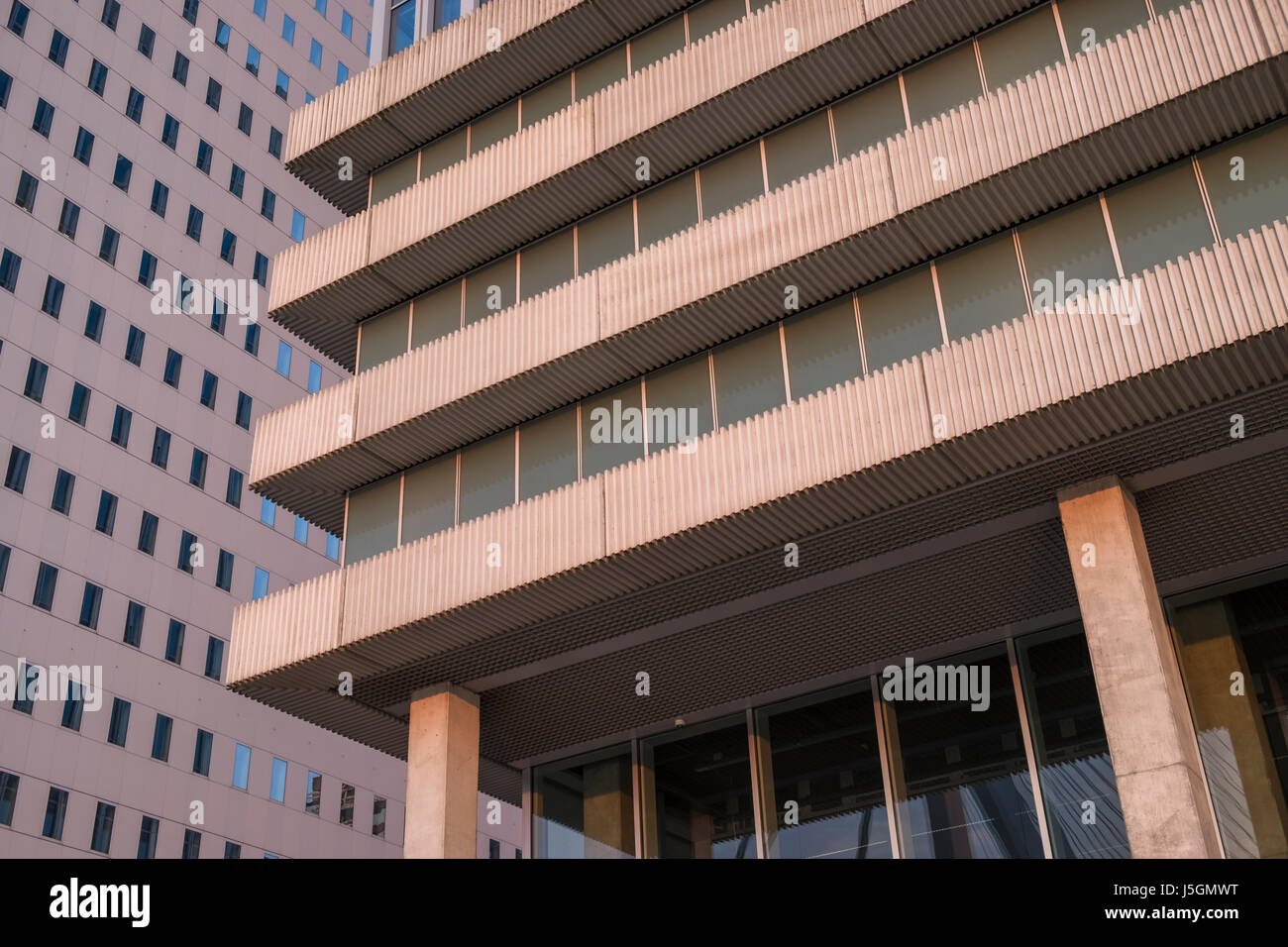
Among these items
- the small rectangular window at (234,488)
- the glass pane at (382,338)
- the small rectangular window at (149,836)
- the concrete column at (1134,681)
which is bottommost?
the concrete column at (1134,681)

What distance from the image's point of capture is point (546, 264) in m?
26.6

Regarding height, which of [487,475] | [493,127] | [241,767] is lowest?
[487,475]

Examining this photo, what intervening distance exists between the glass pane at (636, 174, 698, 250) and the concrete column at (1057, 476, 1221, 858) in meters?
9.19

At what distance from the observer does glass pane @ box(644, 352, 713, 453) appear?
22719 mm

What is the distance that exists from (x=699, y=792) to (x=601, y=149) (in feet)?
Answer: 39.1

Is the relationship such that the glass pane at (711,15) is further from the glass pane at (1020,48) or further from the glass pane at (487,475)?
the glass pane at (487,475)

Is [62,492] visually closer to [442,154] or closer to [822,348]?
[442,154]

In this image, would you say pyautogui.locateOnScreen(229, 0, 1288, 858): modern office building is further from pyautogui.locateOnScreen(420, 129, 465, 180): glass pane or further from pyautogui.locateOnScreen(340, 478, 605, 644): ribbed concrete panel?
pyautogui.locateOnScreen(420, 129, 465, 180): glass pane

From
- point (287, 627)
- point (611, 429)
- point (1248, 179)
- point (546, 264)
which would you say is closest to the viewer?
point (1248, 179)

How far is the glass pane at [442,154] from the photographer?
29.7 metres

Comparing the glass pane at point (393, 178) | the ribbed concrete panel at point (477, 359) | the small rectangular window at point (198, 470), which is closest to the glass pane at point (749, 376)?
the ribbed concrete panel at point (477, 359)

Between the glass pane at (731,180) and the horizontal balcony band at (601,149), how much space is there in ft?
0.99

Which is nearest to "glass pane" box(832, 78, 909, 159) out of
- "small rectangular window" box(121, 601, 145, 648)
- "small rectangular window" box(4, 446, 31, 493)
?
"small rectangular window" box(4, 446, 31, 493)

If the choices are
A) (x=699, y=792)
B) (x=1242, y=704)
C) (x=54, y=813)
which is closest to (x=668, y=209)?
(x=699, y=792)
